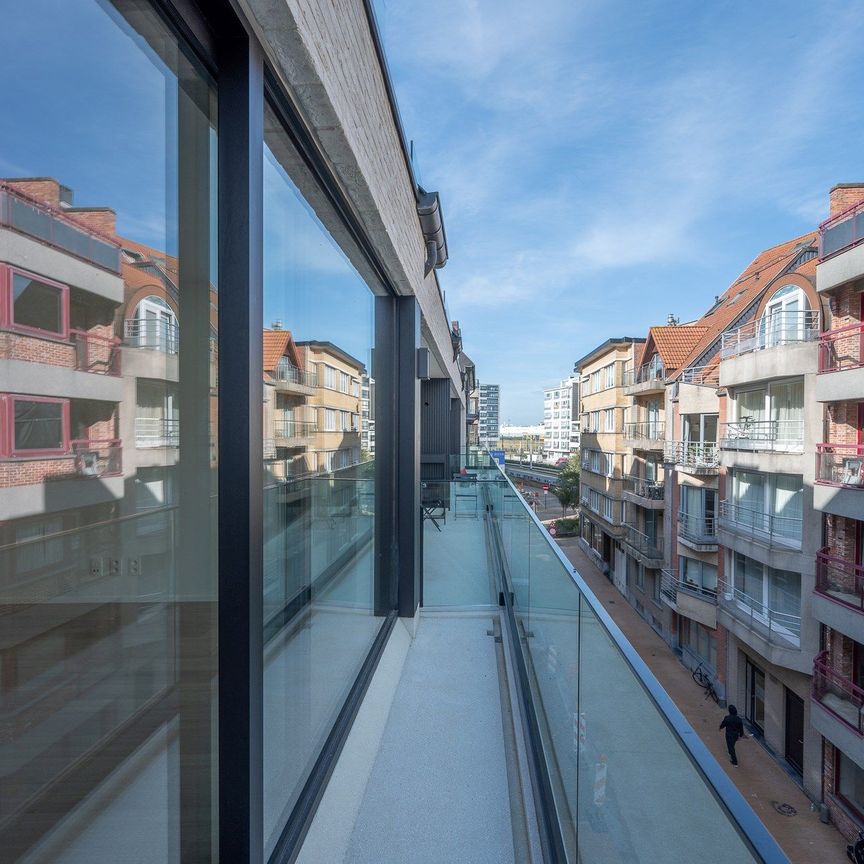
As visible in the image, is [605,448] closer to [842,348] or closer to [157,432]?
[842,348]

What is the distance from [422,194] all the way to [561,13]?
4625 millimetres

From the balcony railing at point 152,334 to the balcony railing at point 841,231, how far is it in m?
13.8

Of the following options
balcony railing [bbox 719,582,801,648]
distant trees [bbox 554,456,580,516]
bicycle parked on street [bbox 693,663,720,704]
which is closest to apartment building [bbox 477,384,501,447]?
distant trees [bbox 554,456,580,516]

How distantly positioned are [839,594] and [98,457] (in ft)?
44.2

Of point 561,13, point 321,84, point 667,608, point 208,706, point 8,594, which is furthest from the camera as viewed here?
point 667,608

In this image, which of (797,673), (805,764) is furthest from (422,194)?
(805,764)

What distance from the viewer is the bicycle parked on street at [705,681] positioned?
50.5 feet

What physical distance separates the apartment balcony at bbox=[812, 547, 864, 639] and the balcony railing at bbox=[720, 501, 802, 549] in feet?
3.24

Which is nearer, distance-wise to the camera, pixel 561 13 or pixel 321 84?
pixel 321 84

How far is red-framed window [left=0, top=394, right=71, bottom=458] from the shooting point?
0.64m

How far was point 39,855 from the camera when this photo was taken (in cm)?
71

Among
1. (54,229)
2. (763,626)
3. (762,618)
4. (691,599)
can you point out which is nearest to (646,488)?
(691,599)

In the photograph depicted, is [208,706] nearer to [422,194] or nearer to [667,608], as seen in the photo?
[422,194]

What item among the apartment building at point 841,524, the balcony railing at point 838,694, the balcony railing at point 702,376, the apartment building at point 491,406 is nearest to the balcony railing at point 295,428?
the apartment building at point 841,524
